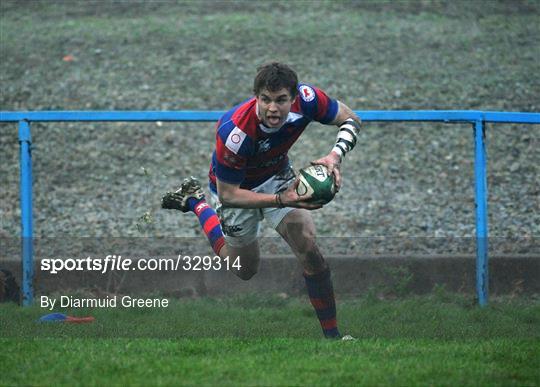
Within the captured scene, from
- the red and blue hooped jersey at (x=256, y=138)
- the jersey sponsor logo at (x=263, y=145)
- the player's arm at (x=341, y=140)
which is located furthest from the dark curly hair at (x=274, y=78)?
the player's arm at (x=341, y=140)

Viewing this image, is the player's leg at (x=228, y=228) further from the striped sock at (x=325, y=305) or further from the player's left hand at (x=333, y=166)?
the player's left hand at (x=333, y=166)

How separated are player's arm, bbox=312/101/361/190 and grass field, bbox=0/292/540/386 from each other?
1.27 metres

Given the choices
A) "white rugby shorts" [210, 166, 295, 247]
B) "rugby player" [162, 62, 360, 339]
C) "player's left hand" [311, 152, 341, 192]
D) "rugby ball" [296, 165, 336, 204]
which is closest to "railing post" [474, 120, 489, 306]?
"rugby player" [162, 62, 360, 339]

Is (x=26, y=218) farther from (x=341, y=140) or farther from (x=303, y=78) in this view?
(x=303, y=78)

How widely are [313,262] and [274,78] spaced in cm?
157

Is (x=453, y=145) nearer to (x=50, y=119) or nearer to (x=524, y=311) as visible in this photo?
(x=524, y=311)

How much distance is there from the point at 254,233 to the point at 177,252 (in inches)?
86.8

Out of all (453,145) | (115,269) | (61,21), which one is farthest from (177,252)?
(61,21)

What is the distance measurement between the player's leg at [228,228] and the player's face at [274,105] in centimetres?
124

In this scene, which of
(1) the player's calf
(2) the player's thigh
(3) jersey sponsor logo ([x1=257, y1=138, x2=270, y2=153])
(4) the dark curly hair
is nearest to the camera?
(4) the dark curly hair

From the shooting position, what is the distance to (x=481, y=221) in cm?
937

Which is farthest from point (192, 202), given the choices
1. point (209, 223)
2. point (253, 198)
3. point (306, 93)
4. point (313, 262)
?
point (306, 93)

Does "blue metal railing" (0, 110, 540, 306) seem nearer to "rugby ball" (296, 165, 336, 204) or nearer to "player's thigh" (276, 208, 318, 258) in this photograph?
"player's thigh" (276, 208, 318, 258)

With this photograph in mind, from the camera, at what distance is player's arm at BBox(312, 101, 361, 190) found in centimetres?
728
